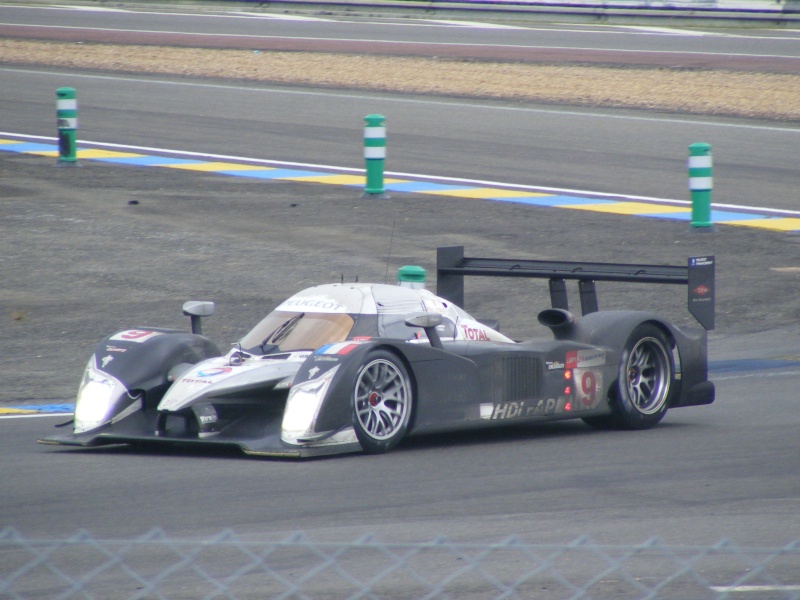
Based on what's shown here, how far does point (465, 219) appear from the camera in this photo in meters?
17.6

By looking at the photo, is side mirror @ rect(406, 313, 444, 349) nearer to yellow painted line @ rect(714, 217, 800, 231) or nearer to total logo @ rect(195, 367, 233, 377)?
total logo @ rect(195, 367, 233, 377)

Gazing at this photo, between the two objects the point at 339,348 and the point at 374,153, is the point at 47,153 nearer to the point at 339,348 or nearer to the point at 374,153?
the point at 374,153

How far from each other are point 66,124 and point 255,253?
6127 mm

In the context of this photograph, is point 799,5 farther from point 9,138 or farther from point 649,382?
point 649,382

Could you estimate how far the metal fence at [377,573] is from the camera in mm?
5555

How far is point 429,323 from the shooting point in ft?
27.8

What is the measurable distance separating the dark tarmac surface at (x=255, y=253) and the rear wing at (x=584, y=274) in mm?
2332

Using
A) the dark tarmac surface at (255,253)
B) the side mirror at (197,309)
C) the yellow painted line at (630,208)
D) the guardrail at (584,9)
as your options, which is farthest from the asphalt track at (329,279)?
the guardrail at (584,9)

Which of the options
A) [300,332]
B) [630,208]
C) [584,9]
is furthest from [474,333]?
[584,9]

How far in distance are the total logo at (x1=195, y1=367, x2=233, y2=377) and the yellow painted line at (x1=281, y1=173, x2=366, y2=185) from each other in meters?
11.9

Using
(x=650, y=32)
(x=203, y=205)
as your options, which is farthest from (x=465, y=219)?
(x=650, y=32)

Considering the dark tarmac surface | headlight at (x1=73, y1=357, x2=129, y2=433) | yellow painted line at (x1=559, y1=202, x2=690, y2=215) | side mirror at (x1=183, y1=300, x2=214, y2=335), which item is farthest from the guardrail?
headlight at (x1=73, y1=357, x2=129, y2=433)

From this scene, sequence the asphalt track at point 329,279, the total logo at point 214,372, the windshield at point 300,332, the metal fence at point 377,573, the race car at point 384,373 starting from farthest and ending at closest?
the windshield at point 300,332 < the total logo at point 214,372 < the race car at point 384,373 < the asphalt track at point 329,279 < the metal fence at point 377,573

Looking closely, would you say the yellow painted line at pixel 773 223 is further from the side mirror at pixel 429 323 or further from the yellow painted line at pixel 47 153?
the yellow painted line at pixel 47 153
